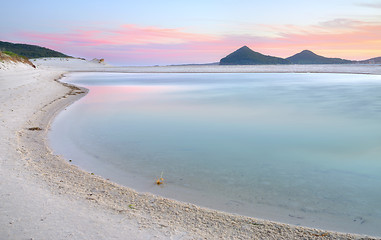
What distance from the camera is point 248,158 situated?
7.80 m

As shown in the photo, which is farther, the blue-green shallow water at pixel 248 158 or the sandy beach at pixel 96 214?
the blue-green shallow water at pixel 248 158

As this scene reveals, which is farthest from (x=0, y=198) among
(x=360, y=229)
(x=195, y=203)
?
(x=360, y=229)

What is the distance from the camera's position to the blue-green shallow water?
5.18 m

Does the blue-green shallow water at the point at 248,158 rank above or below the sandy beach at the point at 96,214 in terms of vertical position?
below

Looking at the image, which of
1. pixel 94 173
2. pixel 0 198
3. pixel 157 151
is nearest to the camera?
pixel 0 198

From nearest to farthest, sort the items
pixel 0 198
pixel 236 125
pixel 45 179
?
1. pixel 0 198
2. pixel 45 179
3. pixel 236 125

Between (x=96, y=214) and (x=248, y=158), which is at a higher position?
(x=96, y=214)

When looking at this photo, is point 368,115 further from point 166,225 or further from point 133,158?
point 166,225

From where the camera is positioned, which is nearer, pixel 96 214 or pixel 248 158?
pixel 96 214

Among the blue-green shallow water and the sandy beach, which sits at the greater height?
the sandy beach

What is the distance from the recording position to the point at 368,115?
14945 mm

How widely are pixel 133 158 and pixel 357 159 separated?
550cm

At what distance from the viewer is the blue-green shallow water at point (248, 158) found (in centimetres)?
518

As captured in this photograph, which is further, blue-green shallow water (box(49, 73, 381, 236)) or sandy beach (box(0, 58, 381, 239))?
blue-green shallow water (box(49, 73, 381, 236))
